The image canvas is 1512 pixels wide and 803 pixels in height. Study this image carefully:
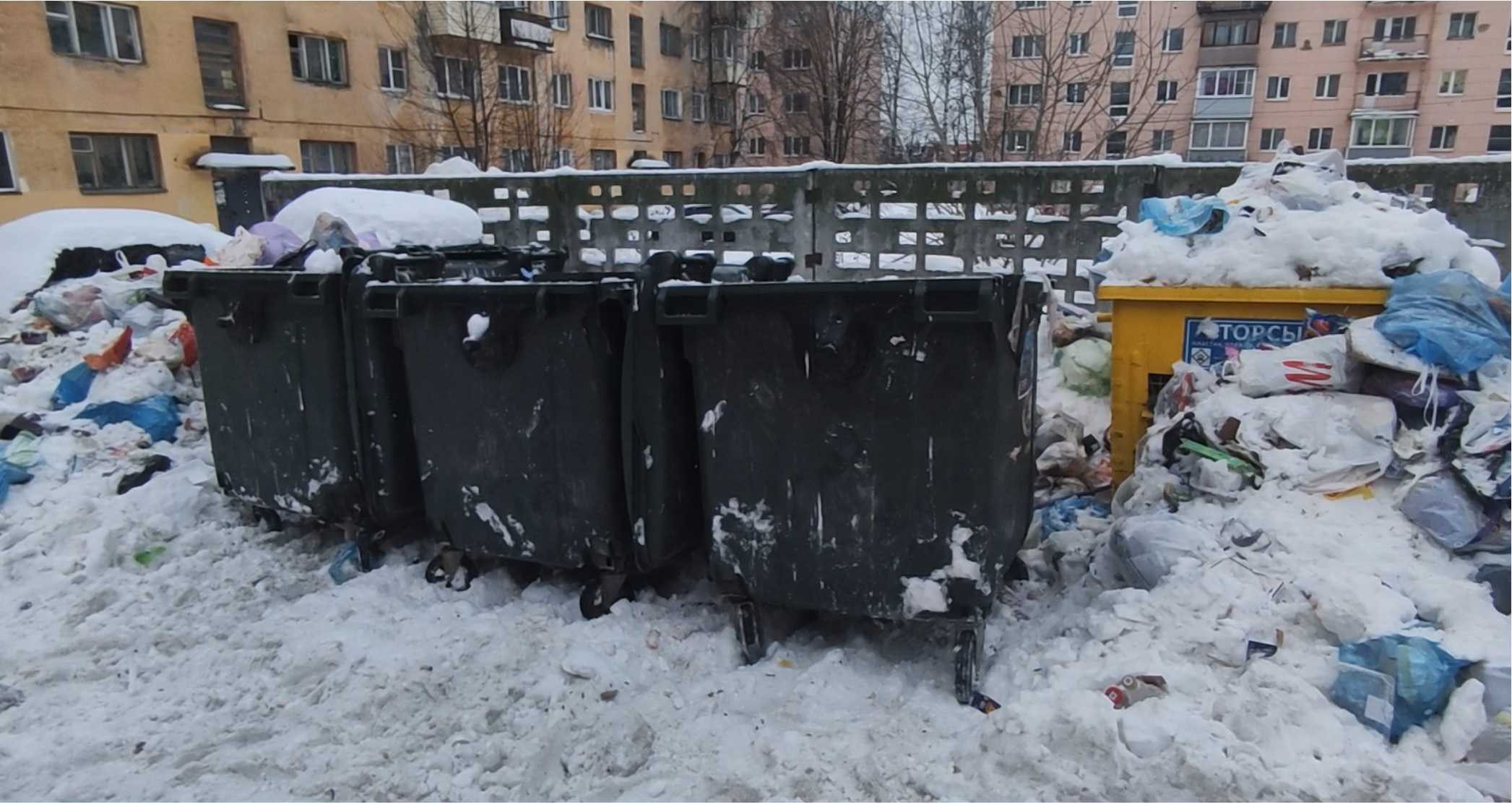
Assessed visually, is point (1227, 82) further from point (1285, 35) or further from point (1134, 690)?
point (1134, 690)

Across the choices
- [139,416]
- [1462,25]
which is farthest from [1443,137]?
[139,416]

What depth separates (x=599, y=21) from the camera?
29.2 m

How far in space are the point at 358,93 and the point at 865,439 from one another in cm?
2319

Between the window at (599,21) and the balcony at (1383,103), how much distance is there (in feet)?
89.9

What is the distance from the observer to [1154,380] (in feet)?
12.0

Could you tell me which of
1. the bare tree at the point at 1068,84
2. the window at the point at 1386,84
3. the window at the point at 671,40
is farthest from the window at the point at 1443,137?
the window at the point at 671,40

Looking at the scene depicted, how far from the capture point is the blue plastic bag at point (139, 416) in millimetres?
4484

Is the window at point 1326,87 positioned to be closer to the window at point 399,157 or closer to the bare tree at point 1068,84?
the bare tree at point 1068,84

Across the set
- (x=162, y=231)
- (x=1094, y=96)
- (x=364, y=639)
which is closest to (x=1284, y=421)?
(x=364, y=639)

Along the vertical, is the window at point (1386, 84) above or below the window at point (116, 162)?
above

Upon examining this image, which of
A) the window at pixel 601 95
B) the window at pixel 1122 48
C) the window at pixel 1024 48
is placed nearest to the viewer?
the window at pixel 1122 48

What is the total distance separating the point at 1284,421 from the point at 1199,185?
10.8 ft

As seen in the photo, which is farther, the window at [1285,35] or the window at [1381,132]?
the window at [1285,35]

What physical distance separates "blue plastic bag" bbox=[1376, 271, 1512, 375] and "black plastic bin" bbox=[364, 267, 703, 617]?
2.39m
